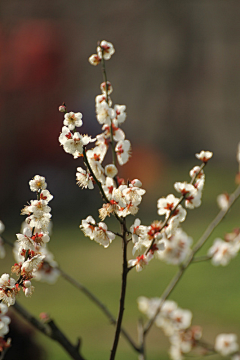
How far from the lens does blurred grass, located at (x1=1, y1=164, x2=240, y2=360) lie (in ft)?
10.7

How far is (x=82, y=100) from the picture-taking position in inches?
427

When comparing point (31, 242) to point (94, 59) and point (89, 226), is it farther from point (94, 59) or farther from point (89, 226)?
point (94, 59)

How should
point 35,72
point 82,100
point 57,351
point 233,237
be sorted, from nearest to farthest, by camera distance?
point 233,237
point 57,351
point 35,72
point 82,100

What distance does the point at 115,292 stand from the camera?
419cm

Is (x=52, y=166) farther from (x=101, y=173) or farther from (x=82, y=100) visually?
(x=101, y=173)

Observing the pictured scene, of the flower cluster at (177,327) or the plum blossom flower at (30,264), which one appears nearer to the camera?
the plum blossom flower at (30,264)

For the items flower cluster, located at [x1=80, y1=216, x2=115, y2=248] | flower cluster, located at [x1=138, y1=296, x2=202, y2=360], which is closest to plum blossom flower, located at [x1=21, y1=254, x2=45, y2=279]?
flower cluster, located at [x1=80, y1=216, x2=115, y2=248]

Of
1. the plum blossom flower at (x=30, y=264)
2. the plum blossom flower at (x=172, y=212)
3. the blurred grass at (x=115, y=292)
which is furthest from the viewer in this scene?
the blurred grass at (x=115, y=292)

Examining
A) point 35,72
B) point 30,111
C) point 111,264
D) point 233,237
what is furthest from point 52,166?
point 233,237

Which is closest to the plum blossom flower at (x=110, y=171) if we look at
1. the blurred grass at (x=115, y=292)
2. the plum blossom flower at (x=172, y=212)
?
the plum blossom flower at (x=172, y=212)

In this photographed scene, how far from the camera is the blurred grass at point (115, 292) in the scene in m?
3.27

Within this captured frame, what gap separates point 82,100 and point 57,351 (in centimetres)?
829

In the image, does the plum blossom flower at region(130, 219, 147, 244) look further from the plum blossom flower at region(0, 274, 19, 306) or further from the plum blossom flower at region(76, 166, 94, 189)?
the plum blossom flower at region(0, 274, 19, 306)

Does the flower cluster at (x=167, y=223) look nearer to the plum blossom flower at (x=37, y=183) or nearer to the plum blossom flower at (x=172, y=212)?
the plum blossom flower at (x=172, y=212)
